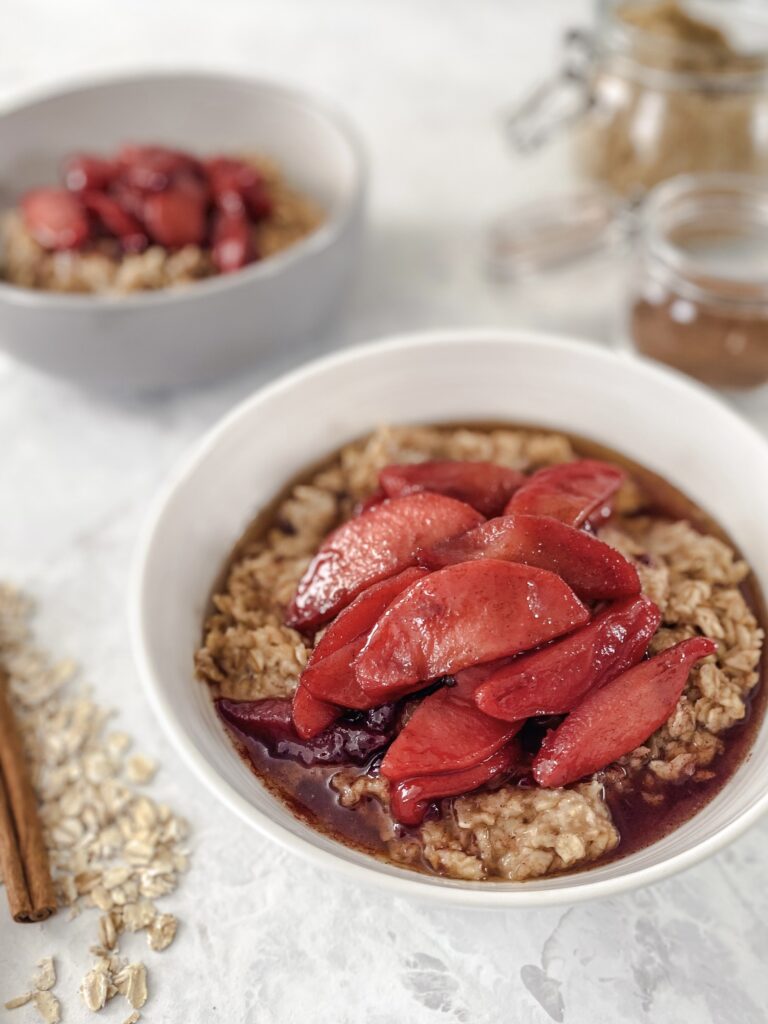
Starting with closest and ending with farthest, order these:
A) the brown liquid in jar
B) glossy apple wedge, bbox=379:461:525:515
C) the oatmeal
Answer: glossy apple wedge, bbox=379:461:525:515 → the brown liquid in jar → the oatmeal

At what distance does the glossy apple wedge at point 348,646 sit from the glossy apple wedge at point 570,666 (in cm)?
15

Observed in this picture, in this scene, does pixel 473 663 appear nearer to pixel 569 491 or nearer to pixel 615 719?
pixel 615 719

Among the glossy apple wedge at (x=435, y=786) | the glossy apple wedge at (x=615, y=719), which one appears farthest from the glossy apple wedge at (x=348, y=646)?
the glossy apple wedge at (x=615, y=719)

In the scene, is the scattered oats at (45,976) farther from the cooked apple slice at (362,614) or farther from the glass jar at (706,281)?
the glass jar at (706,281)

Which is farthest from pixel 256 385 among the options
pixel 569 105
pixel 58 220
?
pixel 569 105

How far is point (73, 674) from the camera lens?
62.3 inches

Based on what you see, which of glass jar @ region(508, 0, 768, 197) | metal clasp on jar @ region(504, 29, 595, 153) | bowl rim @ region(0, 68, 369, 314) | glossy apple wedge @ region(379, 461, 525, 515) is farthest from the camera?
metal clasp on jar @ region(504, 29, 595, 153)

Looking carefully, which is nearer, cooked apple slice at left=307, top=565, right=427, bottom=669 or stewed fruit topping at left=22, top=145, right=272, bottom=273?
cooked apple slice at left=307, top=565, right=427, bottom=669

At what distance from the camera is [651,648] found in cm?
127

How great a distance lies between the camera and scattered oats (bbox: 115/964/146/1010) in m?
1.22

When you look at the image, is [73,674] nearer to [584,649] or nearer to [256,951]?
[256,951]

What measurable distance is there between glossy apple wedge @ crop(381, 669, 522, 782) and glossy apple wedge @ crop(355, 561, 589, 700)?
4 cm

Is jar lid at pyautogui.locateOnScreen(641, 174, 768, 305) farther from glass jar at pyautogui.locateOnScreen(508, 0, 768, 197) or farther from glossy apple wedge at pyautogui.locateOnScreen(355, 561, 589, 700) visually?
glossy apple wedge at pyautogui.locateOnScreen(355, 561, 589, 700)

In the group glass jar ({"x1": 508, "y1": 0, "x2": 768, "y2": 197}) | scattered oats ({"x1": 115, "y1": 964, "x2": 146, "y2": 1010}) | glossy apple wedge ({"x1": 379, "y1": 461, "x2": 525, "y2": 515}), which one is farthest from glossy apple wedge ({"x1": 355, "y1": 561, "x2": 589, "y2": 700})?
glass jar ({"x1": 508, "y1": 0, "x2": 768, "y2": 197})
